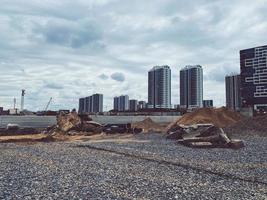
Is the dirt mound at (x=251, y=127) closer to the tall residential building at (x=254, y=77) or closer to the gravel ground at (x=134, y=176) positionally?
the gravel ground at (x=134, y=176)

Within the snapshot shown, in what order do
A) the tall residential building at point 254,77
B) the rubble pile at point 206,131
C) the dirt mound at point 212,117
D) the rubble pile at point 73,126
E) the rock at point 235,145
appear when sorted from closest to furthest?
1. the rock at point 235,145
2. the rubble pile at point 206,131
3. the rubble pile at point 73,126
4. the dirt mound at point 212,117
5. the tall residential building at point 254,77

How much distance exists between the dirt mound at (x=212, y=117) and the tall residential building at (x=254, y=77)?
62.3 metres

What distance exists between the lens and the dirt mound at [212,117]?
172 feet

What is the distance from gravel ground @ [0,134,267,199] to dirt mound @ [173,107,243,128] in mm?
28381

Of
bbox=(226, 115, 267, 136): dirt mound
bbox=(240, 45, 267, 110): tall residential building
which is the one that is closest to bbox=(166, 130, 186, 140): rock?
bbox=(226, 115, 267, 136): dirt mound

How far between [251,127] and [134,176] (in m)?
28.8

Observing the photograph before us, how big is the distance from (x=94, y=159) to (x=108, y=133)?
1076 inches

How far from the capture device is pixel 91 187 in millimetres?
13453

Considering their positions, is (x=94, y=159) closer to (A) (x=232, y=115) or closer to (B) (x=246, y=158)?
(B) (x=246, y=158)

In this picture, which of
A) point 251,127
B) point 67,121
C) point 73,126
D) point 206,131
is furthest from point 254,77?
point 206,131

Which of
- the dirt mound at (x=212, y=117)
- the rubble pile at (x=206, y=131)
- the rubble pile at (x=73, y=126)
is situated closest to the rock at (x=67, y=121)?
the rubble pile at (x=73, y=126)

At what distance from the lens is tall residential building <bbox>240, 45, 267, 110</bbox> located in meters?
118

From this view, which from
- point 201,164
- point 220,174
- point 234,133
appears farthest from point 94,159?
point 234,133

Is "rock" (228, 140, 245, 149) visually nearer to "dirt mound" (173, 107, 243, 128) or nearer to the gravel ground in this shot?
the gravel ground
